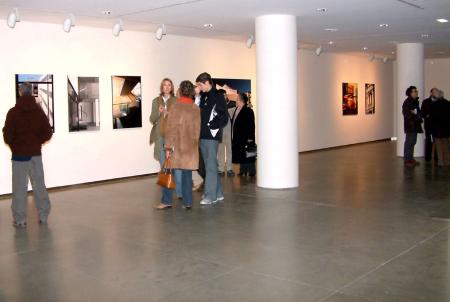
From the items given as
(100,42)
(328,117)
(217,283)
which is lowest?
(217,283)

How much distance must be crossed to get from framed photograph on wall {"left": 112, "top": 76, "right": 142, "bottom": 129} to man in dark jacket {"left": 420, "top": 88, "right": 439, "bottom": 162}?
664 centimetres

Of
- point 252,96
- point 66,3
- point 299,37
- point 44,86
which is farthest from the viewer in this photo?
point 252,96

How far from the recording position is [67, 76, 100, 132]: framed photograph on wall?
31.3ft

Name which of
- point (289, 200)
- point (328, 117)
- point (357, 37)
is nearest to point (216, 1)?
point (289, 200)

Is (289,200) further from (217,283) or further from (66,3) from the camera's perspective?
(66,3)

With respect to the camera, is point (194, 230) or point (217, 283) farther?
point (194, 230)

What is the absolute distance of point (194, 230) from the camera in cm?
605

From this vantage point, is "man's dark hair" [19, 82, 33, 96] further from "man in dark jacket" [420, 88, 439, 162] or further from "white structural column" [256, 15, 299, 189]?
"man in dark jacket" [420, 88, 439, 162]

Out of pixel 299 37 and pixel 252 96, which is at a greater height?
pixel 299 37

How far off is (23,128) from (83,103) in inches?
144

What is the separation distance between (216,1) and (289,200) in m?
3.13

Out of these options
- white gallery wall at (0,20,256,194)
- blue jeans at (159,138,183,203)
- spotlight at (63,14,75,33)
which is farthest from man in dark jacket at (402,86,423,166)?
spotlight at (63,14,75,33)

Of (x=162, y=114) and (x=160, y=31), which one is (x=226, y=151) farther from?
(x=162, y=114)

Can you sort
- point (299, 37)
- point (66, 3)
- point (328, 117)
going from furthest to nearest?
point (328, 117)
point (299, 37)
point (66, 3)
